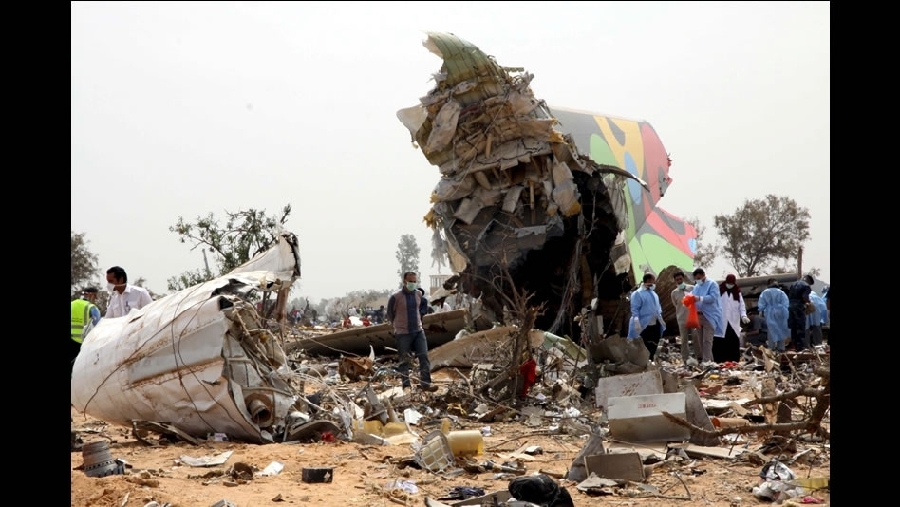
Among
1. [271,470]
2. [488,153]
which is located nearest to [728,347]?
[488,153]

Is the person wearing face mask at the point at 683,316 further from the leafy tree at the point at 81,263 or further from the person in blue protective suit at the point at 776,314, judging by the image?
the leafy tree at the point at 81,263

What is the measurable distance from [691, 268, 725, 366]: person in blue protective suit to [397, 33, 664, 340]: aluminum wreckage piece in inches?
74.3

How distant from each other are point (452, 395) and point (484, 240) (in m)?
5.53

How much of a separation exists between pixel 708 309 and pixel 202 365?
7542 millimetres

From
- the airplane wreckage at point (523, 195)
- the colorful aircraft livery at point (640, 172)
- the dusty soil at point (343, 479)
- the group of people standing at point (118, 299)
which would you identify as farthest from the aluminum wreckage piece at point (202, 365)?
the colorful aircraft livery at point (640, 172)

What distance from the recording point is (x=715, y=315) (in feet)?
38.5

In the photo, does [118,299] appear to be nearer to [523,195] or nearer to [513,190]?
[513,190]

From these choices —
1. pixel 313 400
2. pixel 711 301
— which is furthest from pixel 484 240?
pixel 313 400

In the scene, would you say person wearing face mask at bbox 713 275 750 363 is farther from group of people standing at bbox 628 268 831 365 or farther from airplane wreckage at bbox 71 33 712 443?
airplane wreckage at bbox 71 33 712 443

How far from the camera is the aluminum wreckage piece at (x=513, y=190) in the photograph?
493 inches

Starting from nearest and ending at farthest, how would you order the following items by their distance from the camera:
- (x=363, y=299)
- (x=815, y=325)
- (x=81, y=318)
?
(x=81, y=318), (x=815, y=325), (x=363, y=299)

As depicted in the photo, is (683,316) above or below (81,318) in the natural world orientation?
below

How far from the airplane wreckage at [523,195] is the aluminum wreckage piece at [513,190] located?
0.02m
